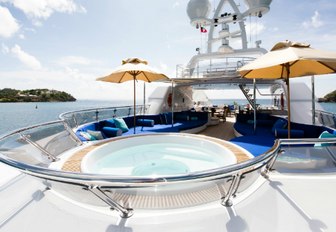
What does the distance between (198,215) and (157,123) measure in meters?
6.07

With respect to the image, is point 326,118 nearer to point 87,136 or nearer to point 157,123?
point 157,123

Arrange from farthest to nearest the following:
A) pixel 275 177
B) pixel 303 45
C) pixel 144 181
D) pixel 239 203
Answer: pixel 303 45, pixel 275 177, pixel 239 203, pixel 144 181

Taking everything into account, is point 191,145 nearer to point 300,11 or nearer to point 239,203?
point 239,203

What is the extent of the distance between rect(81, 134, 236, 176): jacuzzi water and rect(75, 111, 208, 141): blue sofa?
1295 mm

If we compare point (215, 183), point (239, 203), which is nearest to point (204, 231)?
point (215, 183)

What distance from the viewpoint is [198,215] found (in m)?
1.66

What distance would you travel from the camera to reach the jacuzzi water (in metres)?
3.29

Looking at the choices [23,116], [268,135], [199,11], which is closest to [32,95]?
[23,116]

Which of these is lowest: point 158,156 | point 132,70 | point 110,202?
point 158,156

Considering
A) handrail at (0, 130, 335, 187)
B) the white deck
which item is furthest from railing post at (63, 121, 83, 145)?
handrail at (0, 130, 335, 187)

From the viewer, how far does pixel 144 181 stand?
1216 mm

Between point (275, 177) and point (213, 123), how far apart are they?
6.89 metres

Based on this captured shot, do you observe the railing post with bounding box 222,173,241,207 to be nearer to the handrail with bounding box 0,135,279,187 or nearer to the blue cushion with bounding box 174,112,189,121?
the handrail with bounding box 0,135,279,187

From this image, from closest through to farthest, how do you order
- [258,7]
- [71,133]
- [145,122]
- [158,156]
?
[71,133] → [158,156] → [145,122] → [258,7]
